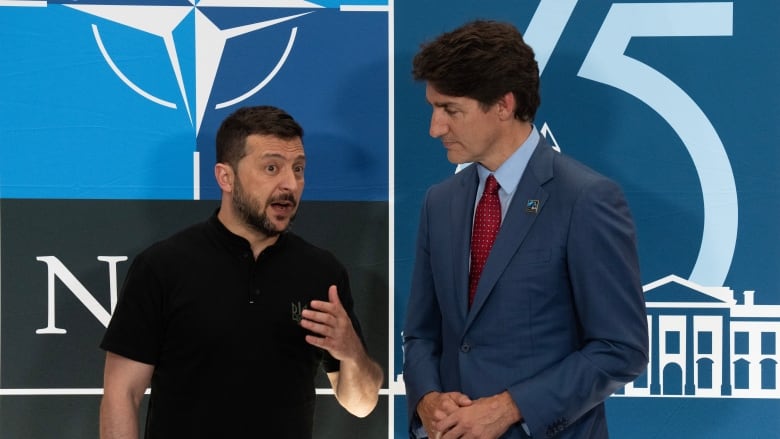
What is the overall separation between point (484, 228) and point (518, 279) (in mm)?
158

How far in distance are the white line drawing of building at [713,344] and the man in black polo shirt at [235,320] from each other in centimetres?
102

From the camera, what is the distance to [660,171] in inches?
104

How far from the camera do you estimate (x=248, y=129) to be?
2.09 metres

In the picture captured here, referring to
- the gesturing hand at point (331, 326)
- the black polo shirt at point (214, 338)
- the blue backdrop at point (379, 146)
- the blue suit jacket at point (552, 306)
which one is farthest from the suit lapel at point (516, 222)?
the blue backdrop at point (379, 146)

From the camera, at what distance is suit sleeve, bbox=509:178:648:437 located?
1699 mm

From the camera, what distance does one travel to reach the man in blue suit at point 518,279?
171 centimetres

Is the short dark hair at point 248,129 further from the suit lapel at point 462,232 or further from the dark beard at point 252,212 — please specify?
the suit lapel at point 462,232

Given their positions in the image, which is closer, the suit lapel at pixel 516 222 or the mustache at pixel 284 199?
the suit lapel at pixel 516 222

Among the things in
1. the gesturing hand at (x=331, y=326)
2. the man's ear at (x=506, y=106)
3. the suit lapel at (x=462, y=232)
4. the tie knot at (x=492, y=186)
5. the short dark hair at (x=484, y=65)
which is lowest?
the gesturing hand at (x=331, y=326)

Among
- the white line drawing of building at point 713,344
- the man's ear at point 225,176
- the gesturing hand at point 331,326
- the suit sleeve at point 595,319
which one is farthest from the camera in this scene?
the white line drawing of building at point 713,344

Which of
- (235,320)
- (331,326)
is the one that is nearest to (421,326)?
(331,326)

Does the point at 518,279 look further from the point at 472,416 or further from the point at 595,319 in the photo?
the point at 472,416

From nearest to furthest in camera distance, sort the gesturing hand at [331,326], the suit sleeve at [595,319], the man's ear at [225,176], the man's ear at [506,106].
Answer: the suit sleeve at [595,319]
the man's ear at [506,106]
the gesturing hand at [331,326]
the man's ear at [225,176]

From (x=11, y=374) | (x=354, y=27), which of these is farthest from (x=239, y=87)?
(x=11, y=374)
